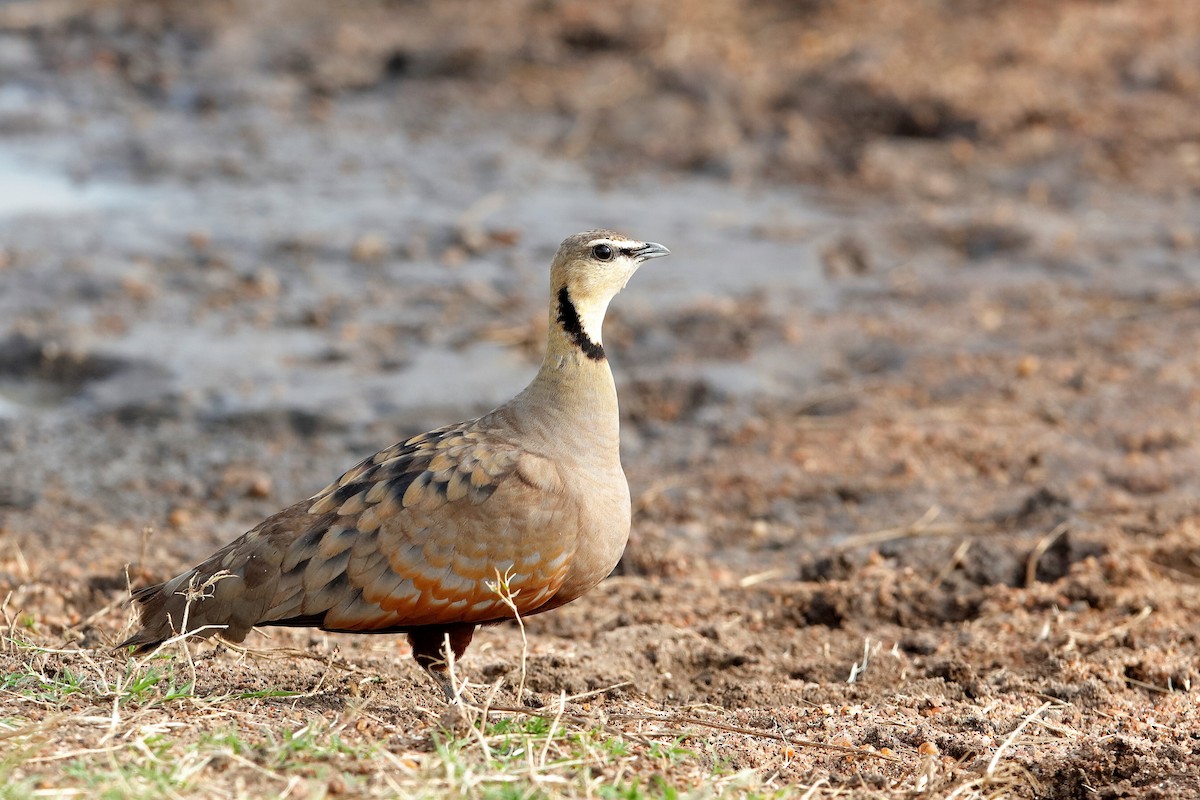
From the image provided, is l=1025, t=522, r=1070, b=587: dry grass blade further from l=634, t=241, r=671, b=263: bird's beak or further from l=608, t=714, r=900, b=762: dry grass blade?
l=634, t=241, r=671, b=263: bird's beak

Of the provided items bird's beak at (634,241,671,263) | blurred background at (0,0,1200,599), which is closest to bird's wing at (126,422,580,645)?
bird's beak at (634,241,671,263)

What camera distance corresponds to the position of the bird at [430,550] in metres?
4.60

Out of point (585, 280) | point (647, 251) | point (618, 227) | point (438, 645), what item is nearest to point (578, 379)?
point (585, 280)

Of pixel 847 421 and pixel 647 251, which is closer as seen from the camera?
pixel 647 251

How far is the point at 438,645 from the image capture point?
4871 millimetres

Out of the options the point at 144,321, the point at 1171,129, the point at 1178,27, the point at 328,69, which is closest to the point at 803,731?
the point at 144,321

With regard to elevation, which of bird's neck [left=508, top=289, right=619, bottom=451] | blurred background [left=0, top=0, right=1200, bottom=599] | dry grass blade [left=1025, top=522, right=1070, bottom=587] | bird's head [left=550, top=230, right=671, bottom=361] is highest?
bird's head [left=550, top=230, right=671, bottom=361]

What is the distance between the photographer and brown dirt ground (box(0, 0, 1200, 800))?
5129 millimetres

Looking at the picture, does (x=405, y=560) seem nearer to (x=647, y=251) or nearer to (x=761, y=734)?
(x=761, y=734)

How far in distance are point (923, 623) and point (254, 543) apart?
8.79 feet

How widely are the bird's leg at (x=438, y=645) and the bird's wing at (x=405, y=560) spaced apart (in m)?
0.10

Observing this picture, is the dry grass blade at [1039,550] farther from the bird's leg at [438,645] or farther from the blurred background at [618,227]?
the bird's leg at [438,645]

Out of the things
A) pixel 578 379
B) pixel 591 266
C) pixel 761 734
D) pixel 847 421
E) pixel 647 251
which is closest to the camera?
pixel 761 734

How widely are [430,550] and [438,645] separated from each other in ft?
1.42
